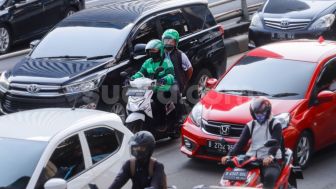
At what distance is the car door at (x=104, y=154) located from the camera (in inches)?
321

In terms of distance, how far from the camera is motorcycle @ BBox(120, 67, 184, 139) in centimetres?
1166

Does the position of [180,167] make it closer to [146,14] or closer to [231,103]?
[231,103]

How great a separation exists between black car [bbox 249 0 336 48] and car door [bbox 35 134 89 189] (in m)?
10.1

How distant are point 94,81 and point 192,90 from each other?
224 cm

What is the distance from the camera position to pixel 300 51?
11984 millimetres

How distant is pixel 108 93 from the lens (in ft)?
41.0

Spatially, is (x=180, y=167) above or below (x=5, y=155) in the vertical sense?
below

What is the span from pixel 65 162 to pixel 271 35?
10503mm

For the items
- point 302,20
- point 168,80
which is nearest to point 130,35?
point 168,80

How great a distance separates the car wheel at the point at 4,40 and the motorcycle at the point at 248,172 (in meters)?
A: 11.2

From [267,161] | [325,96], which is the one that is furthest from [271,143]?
[325,96]

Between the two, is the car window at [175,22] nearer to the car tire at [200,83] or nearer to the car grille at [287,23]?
the car tire at [200,83]

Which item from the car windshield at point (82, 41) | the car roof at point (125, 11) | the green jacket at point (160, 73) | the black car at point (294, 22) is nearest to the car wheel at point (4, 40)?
the car roof at point (125, 11)

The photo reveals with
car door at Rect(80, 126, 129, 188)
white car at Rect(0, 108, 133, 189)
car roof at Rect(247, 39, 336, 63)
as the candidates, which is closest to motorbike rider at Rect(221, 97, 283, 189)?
car door at Rect(80, 126, 129, 188)
